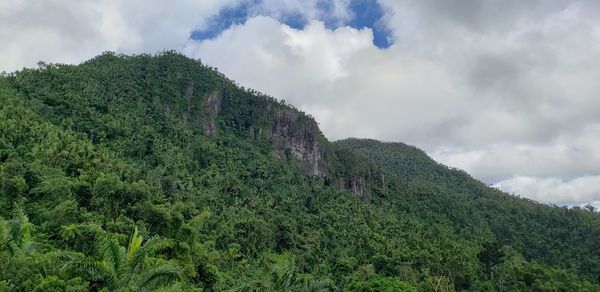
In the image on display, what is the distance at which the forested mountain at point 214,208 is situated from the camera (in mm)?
25562

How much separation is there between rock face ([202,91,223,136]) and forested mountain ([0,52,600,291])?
529mm

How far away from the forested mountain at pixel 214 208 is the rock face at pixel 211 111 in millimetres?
529

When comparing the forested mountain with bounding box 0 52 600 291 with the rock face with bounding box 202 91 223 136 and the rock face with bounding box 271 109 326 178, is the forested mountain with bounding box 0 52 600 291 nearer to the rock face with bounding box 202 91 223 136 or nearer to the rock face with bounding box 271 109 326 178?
the rock face with bounding box 271 109 326 178

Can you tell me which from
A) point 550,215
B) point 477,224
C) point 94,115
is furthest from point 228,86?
point 550,215

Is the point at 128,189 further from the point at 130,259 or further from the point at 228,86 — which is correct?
the point at 228,86

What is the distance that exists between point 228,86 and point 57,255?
373 feet

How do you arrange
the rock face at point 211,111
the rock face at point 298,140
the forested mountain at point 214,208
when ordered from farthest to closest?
the rock face at point 298,140 < the rock face at point 211,111 < the forested mountain at point 214,208

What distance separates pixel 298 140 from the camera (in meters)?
123

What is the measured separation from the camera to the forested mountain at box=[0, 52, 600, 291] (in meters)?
25.6

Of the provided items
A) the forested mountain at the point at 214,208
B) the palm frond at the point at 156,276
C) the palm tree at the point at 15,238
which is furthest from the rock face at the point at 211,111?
the palm frond at the point at 156,276

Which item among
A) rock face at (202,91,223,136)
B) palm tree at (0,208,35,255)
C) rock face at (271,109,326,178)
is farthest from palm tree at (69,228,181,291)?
rock face at (271,109,326,178)

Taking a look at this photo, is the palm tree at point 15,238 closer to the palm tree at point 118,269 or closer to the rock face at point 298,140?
the palm tree at point 118,269

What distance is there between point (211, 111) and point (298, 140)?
76.7ft

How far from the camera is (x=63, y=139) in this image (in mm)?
50594
